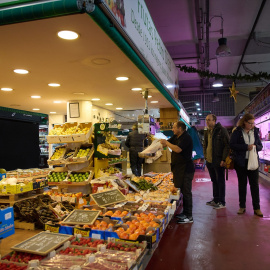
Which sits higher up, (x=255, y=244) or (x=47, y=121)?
(x=47, y=121)

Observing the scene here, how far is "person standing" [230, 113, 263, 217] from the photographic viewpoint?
17.1ft

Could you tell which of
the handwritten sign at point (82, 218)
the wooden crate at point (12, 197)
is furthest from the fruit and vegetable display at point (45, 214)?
the wooden crate at point (12, 197)

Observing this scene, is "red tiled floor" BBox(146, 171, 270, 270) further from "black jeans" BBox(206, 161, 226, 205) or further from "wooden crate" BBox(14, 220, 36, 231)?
"wooden crate" BBox(14, 220, 36, 231)

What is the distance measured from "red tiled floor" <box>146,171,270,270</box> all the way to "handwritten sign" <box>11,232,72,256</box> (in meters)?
1.31

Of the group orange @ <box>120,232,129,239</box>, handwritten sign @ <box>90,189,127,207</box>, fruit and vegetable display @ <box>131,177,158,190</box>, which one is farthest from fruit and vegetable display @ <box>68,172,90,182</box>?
orange @ <box>120,232,129,239</box>

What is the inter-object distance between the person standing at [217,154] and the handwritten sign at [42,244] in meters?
3.98

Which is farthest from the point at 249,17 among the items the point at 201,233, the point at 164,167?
the point at 201,233

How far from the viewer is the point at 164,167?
28.9 ft

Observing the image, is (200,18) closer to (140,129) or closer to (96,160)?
(140,129)

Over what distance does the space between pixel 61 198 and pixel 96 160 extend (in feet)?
3.50

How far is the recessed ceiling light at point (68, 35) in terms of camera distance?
105 inches

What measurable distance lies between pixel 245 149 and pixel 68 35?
155 inches

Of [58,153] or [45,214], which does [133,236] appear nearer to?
[45,214]

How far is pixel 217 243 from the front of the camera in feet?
13.3
